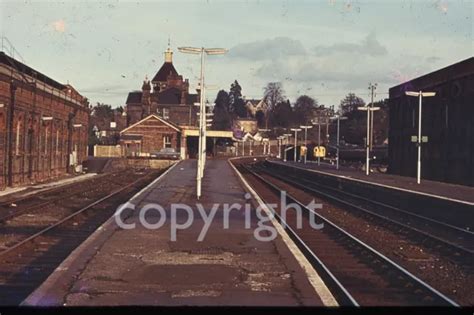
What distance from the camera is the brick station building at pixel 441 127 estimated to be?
50.2 metres

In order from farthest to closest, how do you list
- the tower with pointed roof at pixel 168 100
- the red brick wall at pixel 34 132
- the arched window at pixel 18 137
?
1. the tower with pointed roof at pixel 168 100
2. the arched window at pixel 18 137
3. the red brick wall at pixel 34 132

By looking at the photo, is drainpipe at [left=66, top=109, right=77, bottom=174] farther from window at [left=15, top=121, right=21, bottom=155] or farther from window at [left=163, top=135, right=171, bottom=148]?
window at [left=163, top=135, right=171, bottom=148]

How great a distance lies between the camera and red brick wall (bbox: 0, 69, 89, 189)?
39.8 m

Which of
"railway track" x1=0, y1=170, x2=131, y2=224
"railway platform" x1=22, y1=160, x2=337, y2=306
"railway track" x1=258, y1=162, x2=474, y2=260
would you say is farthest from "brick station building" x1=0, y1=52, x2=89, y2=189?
"railway platform" x1=22, y1=160, x2=337, y2=306

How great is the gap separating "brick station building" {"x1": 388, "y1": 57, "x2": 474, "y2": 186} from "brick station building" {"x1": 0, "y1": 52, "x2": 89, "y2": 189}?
2873 centimetres

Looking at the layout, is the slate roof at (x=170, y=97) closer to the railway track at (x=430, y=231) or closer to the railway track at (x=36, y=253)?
the railway track at (x=430, y=231)

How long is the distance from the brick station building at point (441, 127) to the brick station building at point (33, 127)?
2873 centimetres

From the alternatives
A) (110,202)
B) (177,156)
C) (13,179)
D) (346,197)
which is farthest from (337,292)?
(177,156)

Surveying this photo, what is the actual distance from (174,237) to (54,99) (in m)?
41.5

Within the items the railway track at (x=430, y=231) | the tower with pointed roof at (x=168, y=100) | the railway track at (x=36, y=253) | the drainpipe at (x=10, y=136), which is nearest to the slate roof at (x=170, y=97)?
the tower with pointed roof at (x=168, y=100)

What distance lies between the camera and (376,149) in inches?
4279

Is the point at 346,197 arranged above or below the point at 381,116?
below

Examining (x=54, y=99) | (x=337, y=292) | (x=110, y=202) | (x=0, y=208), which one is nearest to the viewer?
(x=337, y=292)

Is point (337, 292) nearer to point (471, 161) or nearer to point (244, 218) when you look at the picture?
point (244, 218)
